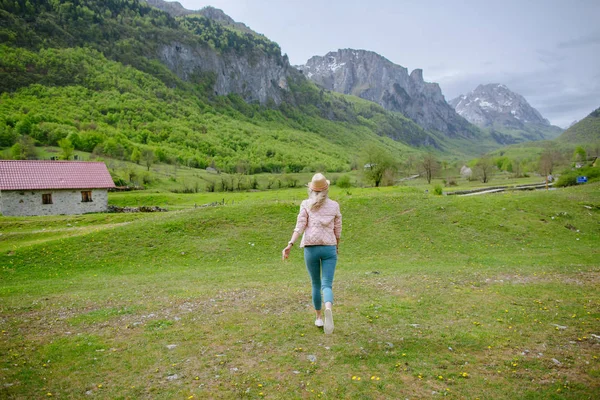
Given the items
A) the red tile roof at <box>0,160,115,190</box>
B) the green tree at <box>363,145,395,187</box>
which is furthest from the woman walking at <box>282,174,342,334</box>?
the green tree at <box>363,145,395,187</box>

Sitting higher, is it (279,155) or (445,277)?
(279,155)

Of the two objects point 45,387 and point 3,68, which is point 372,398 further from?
point 3,68

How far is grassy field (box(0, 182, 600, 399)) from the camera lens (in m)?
6.49

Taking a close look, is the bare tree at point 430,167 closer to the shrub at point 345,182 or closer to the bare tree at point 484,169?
the bare tree at point 484,169

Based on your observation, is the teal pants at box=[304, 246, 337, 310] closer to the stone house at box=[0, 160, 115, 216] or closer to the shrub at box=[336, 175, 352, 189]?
the stone house at box=[0, 160, 115, 216]

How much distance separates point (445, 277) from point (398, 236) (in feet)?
32.0

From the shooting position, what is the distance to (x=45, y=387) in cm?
638

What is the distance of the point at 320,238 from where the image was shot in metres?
8.30

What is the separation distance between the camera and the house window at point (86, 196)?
45219 millimetres

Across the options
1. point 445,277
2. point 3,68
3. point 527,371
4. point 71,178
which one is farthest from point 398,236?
point 3,68

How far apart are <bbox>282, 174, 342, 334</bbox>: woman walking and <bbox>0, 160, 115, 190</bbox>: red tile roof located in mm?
45572

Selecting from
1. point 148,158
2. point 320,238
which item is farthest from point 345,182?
point 148,158

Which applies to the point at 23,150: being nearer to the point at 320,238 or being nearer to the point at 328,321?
the point at 320,238

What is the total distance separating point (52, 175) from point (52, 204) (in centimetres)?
370
